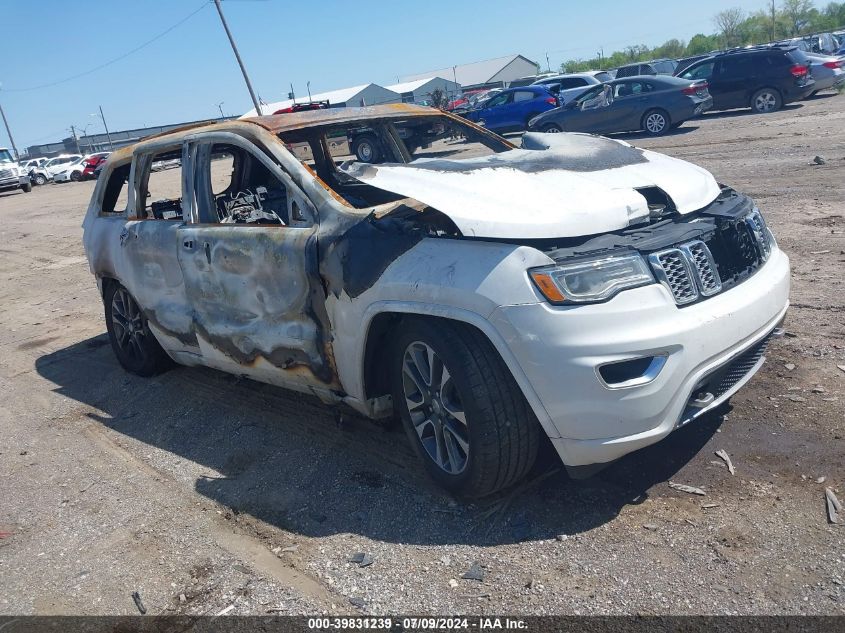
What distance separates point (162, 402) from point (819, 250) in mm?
5650

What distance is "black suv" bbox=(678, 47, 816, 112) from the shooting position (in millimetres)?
18844

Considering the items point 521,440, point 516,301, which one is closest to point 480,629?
point 521,440

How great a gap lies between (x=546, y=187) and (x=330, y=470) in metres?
1.86

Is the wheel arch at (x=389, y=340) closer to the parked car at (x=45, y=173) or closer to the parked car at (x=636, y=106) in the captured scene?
the parked car at (x=636, y=106)

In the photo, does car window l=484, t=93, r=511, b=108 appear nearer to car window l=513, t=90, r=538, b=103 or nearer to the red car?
car window l=513, t=90, r=538, b=103

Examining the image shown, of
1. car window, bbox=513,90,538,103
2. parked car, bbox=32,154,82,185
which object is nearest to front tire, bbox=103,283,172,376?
car window, bbox=513,90,538,103

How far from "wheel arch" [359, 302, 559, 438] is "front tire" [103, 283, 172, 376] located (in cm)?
252

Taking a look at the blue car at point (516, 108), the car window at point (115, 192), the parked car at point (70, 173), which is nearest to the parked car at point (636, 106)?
the blue car at point (516, 108)

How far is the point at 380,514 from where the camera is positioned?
11.6ft

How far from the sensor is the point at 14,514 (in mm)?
A: 4098

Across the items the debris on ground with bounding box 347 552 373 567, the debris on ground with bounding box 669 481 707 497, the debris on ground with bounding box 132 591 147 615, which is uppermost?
the debris on ground with bounding box 132 591 147 615

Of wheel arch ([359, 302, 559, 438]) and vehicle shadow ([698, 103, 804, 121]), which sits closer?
wheel arch ([359, 302, 559, 438])

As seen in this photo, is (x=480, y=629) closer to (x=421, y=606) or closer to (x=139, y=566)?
(x=421, y=606)

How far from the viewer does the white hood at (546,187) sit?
319cm
